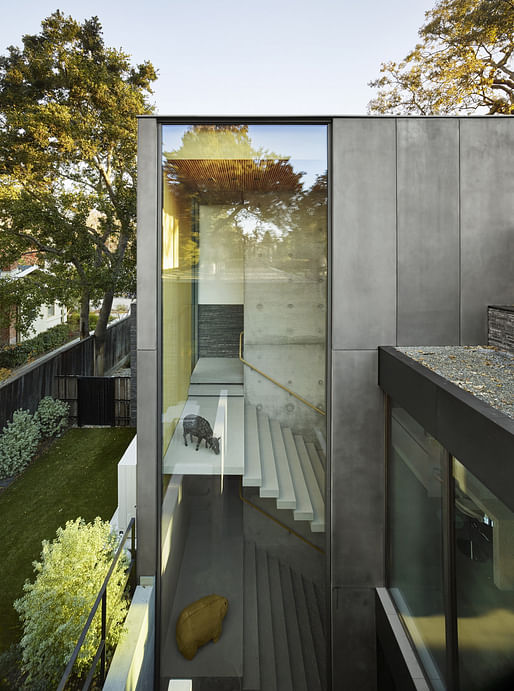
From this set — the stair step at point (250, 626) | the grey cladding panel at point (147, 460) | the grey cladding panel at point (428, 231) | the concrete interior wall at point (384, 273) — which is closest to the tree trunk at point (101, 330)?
the grey cladding panel at point (147, 460)

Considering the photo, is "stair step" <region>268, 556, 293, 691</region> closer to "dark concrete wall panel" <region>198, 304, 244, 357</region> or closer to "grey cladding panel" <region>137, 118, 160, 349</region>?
"dark concrete wall panel" <region>198, 304, 244, 357</region>

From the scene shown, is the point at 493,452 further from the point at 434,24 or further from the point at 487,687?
the point at 434,24

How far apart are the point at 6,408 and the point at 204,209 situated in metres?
7.03

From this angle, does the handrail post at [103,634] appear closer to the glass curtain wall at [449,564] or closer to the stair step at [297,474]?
the stair step at [297,474]

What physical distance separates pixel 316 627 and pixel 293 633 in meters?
0.21

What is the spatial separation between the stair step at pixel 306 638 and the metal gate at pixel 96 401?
27.9 ft

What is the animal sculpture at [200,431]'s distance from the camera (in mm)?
3898

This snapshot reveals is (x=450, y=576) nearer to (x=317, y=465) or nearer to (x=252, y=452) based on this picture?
(x=317, y=465)

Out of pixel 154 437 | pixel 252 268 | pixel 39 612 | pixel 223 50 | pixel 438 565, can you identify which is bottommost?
pixel 39 612

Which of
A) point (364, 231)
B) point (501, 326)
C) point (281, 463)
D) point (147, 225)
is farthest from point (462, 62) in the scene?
point (281, 463)

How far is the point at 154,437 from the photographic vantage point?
12.4 ft

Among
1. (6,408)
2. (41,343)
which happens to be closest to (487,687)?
(6,408)

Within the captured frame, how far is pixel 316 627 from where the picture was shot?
12.5 ft

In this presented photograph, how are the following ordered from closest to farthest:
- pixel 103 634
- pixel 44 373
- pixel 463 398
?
pixel 463 398 < pixel 103 634 < pixel 44 373
